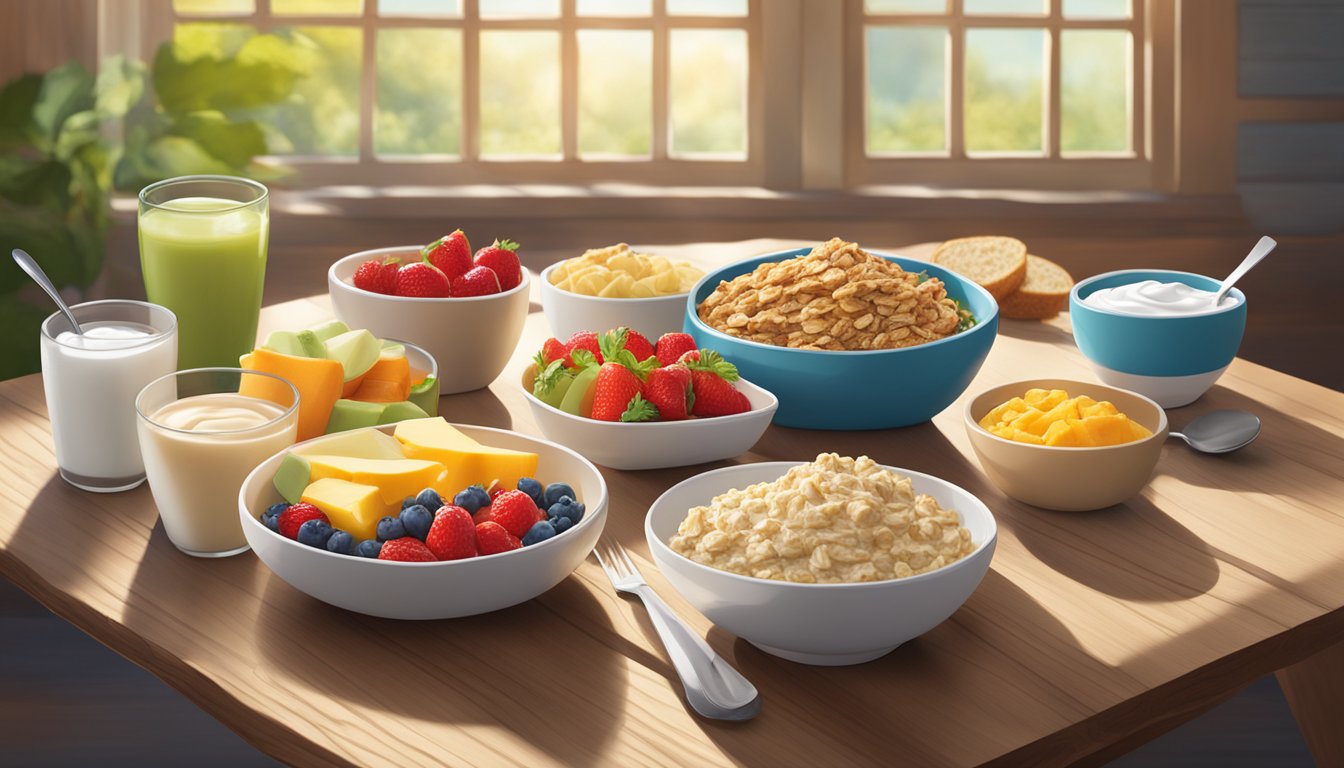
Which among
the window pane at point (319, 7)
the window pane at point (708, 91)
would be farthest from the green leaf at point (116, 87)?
the window pane at point (708, 91)

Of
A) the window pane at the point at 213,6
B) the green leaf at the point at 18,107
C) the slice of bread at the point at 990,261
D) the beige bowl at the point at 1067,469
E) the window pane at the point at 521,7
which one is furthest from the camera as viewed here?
the window pane at the point at 521,7

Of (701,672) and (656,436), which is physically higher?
(656,436)

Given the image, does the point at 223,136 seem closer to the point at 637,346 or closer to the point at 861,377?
the point at 637,346

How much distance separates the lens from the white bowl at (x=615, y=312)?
1.73 m

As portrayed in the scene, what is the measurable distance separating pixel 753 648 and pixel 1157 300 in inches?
33.8

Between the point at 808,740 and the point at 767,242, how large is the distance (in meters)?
1.57

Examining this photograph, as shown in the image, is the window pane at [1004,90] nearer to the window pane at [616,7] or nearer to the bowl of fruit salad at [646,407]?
the window pane at [616,7]

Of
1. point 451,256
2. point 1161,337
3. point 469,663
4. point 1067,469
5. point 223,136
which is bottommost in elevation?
point 469,663

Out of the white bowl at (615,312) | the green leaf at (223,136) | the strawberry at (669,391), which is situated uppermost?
the green leaf at (223,136)

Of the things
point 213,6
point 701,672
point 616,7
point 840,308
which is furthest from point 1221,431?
point 213,6

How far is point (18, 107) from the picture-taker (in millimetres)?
3078

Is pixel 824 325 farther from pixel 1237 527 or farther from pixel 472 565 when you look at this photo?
pixel 472 565

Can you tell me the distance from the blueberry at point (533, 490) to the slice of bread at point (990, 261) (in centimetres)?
98

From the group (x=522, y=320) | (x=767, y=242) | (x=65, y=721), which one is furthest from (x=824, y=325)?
(x=65, y=721)
